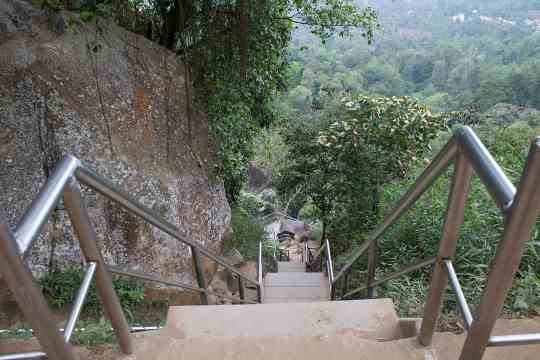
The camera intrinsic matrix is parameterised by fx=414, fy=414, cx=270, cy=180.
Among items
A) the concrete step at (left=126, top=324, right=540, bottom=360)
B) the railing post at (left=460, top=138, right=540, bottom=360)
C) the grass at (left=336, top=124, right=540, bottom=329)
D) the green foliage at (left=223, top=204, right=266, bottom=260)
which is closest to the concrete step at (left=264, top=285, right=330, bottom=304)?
the grass at (left=336, top=124, right=540, bottom=329)

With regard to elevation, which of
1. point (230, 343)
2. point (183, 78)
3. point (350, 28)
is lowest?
point (230, 343)

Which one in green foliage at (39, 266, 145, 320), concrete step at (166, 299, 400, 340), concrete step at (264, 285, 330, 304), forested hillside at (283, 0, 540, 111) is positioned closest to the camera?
concrete step at (166, 299, 400, 340)

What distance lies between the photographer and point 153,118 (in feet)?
15.5

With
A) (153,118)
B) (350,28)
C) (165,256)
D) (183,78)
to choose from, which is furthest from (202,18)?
(165,256)

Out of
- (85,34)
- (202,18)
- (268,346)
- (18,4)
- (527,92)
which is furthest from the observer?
(527,92)

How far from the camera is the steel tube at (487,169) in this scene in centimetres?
93

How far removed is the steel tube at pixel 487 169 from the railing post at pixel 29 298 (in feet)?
3.31

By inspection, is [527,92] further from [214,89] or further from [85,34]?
[85,34]

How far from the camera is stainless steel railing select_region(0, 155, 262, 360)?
0.82 m

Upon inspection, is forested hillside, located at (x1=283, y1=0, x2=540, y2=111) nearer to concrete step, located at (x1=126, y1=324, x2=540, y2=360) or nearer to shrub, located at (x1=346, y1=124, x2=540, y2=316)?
shrub, located at (x1=346, y1=124, x2=540, y2=316)

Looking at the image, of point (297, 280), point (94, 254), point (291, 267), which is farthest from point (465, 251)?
point (291, 267)

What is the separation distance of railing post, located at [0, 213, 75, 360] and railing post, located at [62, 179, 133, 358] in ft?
1.08

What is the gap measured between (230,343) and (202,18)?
4195mm

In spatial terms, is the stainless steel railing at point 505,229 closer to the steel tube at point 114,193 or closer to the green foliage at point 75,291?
the steel tube at point 114,193
